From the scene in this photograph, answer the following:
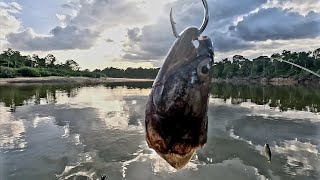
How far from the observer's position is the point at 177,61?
2.09 meters

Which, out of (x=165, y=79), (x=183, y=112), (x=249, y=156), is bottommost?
(x=249, y=156)

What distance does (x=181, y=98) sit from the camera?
2.04 meters

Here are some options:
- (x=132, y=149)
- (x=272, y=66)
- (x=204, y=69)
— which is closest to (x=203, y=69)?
(x=204, y=69)

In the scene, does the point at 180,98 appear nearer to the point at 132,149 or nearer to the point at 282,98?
the point at 132,149

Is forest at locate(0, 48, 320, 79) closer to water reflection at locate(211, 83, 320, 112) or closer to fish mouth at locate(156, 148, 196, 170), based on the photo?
water reflection at locate(211, 83, 320, 112)

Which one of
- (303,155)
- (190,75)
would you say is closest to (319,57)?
(303,155)

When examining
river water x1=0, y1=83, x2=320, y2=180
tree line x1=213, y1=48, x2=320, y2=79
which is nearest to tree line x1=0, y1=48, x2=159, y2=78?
tree line x1=213, y1=48, x2=320, y2=79

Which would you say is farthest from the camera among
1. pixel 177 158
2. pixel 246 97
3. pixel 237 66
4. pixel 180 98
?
pixel 237 66

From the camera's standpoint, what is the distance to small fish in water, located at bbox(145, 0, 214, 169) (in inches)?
80.4

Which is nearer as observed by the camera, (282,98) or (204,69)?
(204,69)

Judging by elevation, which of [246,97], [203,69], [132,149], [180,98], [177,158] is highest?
[203,69]

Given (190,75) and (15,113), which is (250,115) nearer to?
(15,113)

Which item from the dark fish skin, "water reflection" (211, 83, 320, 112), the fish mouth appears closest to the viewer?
the dark fish skin

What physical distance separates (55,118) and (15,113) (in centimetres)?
509
